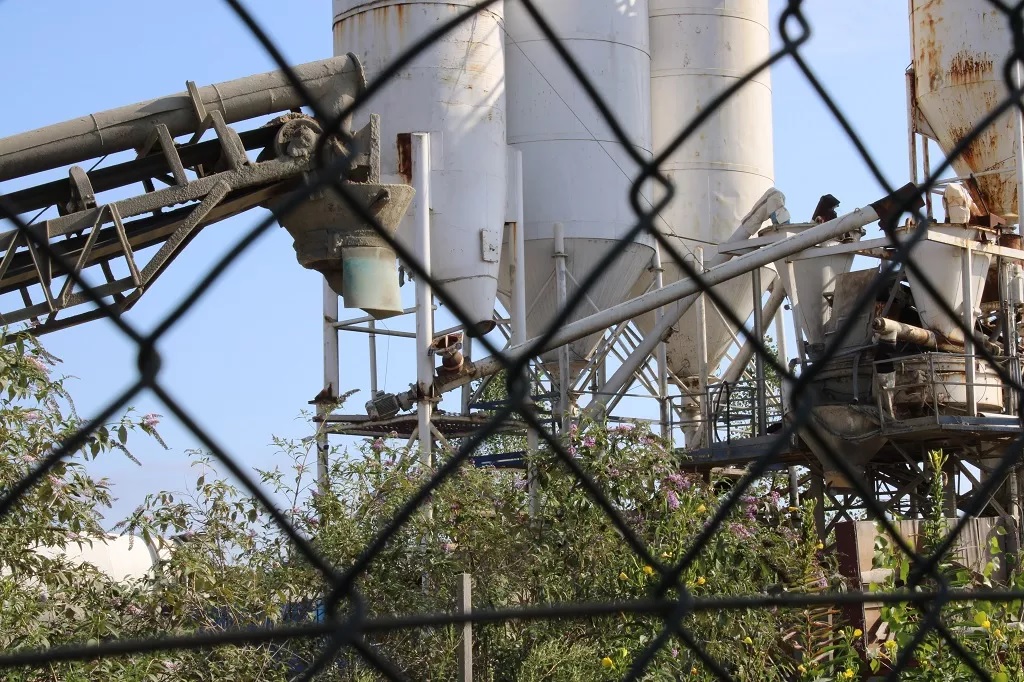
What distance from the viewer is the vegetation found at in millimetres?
5516

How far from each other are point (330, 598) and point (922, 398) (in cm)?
1424

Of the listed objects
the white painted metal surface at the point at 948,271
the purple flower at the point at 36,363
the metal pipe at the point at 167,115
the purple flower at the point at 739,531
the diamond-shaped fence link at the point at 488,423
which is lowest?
the diamond-shaped fence link at the point at 488,423

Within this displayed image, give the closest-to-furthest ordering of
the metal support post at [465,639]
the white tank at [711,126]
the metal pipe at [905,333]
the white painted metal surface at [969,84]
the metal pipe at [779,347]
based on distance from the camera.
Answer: the metal support post at [465,639], the metal pipe at [905,333], the white painted metal surface at [969,84], the metal pipe at [779,347], the white tank at [711,126]

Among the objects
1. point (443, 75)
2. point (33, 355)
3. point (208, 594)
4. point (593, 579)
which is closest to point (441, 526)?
point (593, 579)

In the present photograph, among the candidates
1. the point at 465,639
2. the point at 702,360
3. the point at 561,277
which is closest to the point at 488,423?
the point at 465,639

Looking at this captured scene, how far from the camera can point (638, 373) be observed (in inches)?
738

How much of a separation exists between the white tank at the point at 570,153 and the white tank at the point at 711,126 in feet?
6.41

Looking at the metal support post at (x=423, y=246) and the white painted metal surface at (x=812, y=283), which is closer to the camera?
the metal support post at (x=423, y=246)

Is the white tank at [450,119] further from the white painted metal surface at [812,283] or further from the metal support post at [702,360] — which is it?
the white painted metal surface at [812,283]

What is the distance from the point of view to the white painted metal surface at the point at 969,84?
54.1 feet

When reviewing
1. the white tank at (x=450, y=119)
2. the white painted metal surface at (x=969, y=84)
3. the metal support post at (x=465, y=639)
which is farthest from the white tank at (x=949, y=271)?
the metal support post at (x=465, y=639)

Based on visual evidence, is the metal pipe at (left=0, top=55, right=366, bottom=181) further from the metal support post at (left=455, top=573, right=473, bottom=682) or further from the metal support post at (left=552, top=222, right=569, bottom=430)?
the metal support post at (left=552, top=222, right=569, bottom=430)

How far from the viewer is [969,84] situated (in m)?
16.6

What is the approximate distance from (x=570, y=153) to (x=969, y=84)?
5046 millimetres
